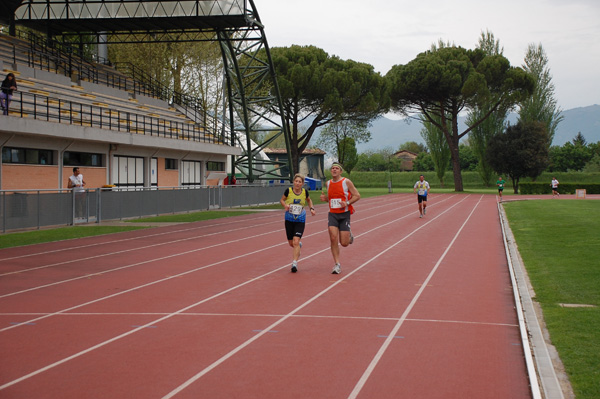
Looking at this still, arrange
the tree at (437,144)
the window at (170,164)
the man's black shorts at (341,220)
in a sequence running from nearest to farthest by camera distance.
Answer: the man's black shorts at (341,220)
the window at (170,164)
the tree at (437,144)

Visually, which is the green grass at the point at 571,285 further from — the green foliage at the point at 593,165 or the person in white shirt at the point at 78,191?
the green foliage at the point at 593,165

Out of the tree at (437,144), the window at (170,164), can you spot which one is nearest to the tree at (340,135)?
the tree at (437,144)

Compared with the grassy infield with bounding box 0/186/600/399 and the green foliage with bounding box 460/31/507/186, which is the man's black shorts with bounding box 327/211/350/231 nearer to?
the grassy infield with bounding box 0/186/600/399

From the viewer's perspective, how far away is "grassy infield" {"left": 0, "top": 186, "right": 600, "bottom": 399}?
616 centimetres

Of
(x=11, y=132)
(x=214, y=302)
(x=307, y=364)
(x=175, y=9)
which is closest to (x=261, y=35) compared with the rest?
(x=175, y=9)

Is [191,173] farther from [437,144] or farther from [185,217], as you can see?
[437,144]

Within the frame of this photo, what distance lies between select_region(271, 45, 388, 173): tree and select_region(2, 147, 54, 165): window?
29.8 metres

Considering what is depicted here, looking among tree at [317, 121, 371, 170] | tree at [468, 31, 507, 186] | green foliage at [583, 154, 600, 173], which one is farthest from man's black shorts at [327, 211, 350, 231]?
green foliage at [583, 154, 600, 173]

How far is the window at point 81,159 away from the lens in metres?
28.4

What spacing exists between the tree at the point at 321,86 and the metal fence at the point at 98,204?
22.9 meters

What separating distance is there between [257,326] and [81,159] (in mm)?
23992

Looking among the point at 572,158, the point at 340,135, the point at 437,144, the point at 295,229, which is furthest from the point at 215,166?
the point at 572,158

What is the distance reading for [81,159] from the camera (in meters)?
29.5

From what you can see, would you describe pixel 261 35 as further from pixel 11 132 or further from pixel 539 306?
pixel 539 306
